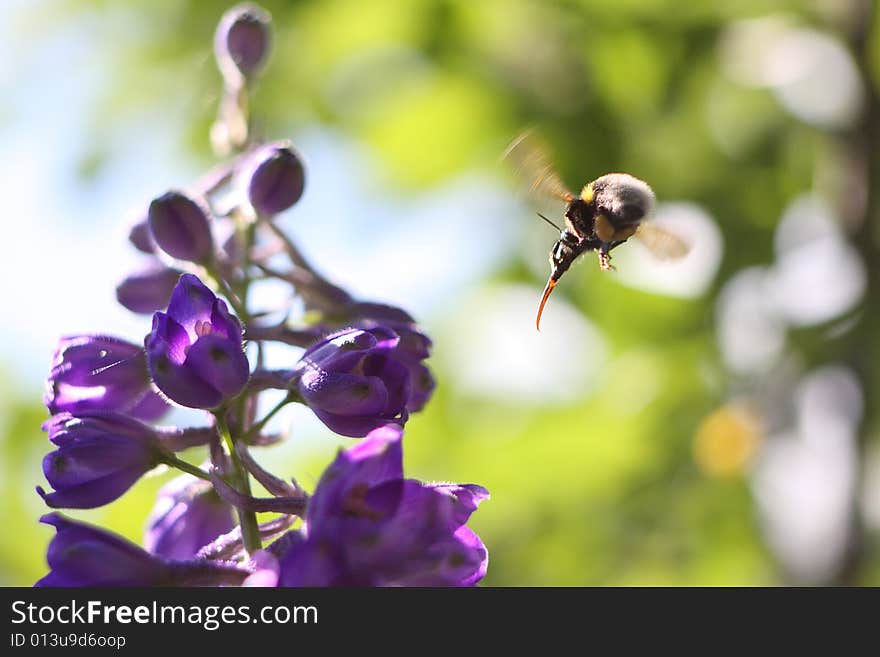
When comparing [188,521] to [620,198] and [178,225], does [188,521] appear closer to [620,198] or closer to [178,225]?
[178,225]

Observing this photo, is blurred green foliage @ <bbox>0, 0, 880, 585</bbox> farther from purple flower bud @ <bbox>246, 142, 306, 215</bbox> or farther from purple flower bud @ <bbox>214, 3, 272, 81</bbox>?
purple flower bud @ <bbox>246, 142, 306, 215</bbox>

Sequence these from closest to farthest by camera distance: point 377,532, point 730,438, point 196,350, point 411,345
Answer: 1. point 377,532
2. point 196,350
3. point 411,345
4. point 730,438

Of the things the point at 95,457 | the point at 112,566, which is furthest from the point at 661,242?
the point at 112,566

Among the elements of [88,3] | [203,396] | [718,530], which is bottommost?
[203,396]

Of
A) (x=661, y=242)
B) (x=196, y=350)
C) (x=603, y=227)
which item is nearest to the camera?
(x=196, y=350)

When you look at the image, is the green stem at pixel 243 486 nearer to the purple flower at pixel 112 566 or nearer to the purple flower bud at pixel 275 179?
the purple flower at pixel 112 566

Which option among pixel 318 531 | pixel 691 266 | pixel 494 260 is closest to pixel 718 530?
pixel 691 266

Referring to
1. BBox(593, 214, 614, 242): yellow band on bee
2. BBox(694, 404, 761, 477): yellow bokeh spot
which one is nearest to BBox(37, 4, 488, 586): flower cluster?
BBox(593, 214, 614, 242): yellow band on bee

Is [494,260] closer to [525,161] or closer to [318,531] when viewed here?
[525,161]
